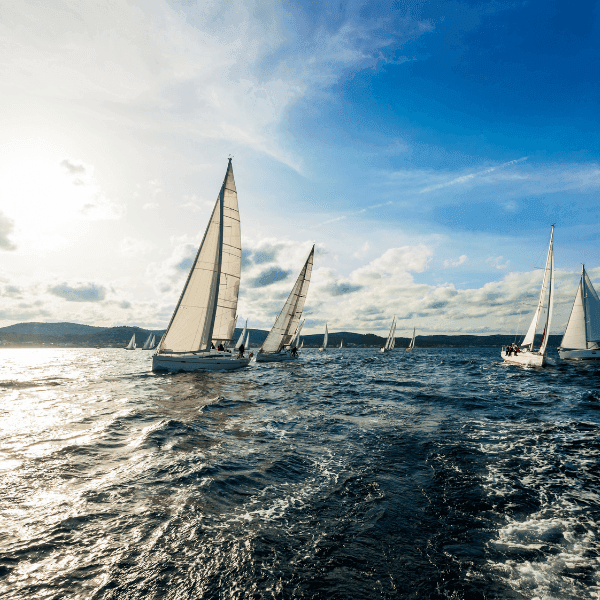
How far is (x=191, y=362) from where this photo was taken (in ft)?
94.2

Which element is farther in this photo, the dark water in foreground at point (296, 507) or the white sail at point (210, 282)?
the white sail at point (210, 282)

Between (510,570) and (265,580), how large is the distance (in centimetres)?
345

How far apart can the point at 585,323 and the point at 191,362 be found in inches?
2213

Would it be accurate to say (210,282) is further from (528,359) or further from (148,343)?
(148,343)

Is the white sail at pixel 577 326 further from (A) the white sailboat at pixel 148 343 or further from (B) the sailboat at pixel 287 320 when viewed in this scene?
(A) the white sailboat at pixel 148 343

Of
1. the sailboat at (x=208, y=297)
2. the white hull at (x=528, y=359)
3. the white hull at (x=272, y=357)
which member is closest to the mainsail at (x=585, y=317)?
the white hull at (x=528, y=359)

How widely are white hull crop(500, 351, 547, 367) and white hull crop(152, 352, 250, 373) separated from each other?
36.5 m

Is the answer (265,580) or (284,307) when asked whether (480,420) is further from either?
(284,307)

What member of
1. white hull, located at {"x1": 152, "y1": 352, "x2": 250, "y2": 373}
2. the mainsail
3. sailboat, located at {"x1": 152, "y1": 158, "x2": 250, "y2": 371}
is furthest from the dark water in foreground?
the mainsail

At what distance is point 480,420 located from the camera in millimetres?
13711

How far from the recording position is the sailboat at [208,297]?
28.5 metres

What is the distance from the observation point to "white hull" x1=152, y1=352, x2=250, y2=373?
28203 mm

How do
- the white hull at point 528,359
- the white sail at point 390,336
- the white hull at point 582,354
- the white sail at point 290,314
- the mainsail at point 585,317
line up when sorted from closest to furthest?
the white hull at point 528,359
the white sail at point 290,314
the mainsail at point 585,317
the white hull at point 582,354
the white sail at point 390,336

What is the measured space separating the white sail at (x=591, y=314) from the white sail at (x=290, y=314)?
41.6m
